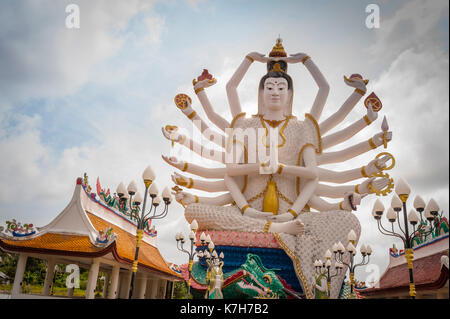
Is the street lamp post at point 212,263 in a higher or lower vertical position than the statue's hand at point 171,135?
lower

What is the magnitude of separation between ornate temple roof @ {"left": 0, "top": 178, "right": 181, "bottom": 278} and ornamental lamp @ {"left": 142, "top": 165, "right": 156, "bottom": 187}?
2.78 m

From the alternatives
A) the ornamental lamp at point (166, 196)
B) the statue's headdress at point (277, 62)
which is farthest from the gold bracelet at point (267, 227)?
the statue's headdress at point (277, 62)

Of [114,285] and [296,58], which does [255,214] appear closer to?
[114,285]

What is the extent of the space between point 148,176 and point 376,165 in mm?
6631

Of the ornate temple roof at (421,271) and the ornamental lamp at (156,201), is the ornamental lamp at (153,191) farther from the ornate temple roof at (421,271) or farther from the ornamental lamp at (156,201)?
the ornate temple roof at (421,271)

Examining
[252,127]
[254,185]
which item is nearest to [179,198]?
[254,185]

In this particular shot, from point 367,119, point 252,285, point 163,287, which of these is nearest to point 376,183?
point 367,119

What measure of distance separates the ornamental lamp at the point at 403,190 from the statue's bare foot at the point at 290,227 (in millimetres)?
2929

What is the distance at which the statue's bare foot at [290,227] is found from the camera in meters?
8.76

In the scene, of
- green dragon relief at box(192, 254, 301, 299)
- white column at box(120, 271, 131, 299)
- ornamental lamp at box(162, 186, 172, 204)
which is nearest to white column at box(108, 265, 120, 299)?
white column at box(120, 271, 131, 299)
